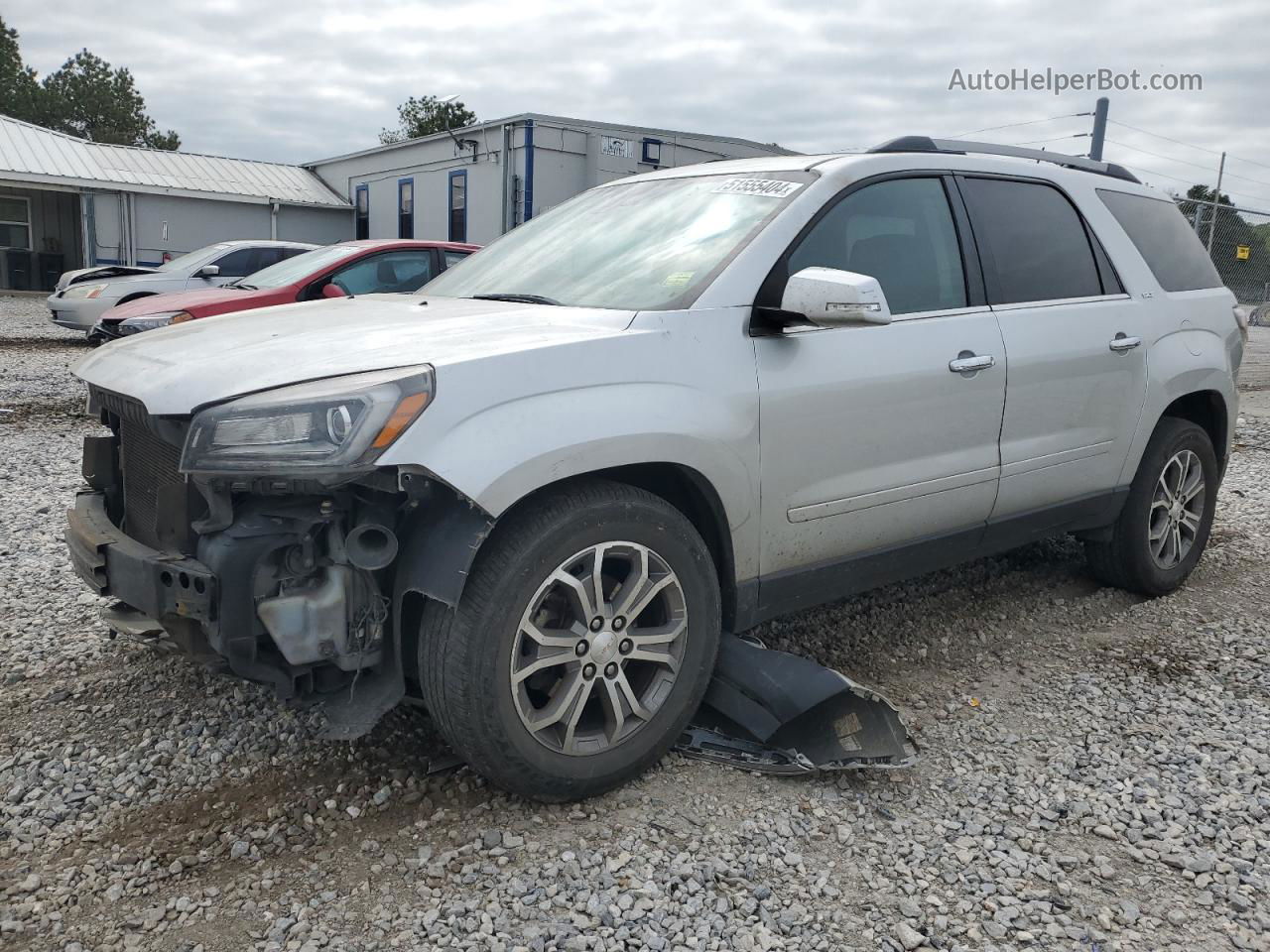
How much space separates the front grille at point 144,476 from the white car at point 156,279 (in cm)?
969

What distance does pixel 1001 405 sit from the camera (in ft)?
11.9

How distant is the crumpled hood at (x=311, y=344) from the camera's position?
250cm

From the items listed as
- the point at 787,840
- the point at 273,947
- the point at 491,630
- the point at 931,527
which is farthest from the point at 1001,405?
the point at 273,947

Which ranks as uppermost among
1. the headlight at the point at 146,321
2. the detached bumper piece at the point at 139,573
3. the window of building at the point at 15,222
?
the window of building at the point at 15,222

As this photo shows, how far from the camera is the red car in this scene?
845cm

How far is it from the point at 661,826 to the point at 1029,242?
2.67 m

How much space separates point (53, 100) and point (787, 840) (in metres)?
63.6

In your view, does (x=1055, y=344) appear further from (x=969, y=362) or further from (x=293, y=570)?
(x=293, y=570)

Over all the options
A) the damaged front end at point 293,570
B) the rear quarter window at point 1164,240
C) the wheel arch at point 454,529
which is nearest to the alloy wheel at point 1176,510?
the rear quarter window at point 1164,240

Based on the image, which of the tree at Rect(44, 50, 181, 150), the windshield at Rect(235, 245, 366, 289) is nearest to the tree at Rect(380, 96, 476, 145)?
the tree at Rect(44, 50, 181, 150)

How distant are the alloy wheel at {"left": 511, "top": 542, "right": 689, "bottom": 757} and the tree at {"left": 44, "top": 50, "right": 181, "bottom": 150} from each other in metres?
62.1

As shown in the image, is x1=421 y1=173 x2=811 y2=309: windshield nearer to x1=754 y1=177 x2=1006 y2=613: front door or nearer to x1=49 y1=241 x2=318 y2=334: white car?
x1=754 y1=177 x2=1006 y2=613: front door

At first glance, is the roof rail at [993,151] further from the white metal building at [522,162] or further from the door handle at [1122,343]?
the white metal building at [522,162]

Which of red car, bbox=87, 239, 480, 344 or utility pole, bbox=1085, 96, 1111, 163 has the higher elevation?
utility pole, bbox=1085, 96, 1111, 163
